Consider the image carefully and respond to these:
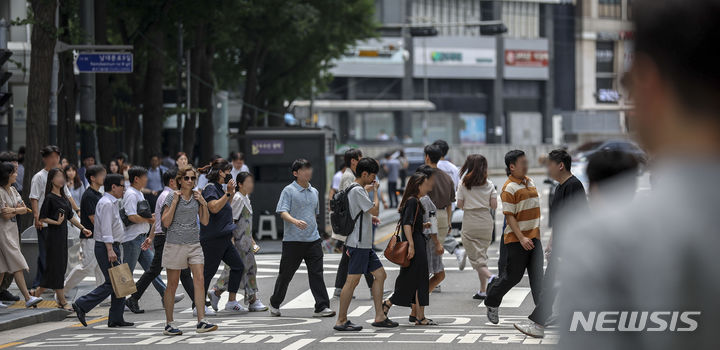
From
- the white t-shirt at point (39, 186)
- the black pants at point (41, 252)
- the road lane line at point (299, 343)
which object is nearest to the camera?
the road lane line at point (299, 343)

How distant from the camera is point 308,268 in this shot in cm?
1229

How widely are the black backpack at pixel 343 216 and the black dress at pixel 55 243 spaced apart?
374 centimetres

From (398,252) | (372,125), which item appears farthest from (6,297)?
(372,125)

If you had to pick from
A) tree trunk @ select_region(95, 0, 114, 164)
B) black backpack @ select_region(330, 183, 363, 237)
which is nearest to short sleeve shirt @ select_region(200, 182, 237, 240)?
black backpack @ select_region(330, 183, 363, 237)

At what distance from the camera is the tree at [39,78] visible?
17.0 metres

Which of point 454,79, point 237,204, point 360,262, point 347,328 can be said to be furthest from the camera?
point 454,79

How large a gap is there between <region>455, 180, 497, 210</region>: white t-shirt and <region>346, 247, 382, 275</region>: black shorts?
2113mm

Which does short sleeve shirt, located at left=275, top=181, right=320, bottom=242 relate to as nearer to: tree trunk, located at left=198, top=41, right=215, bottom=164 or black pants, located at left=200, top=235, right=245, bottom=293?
black pants, located at left=200, top=235, right=245, bottom=293

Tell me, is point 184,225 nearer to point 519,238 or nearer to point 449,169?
point 519,238

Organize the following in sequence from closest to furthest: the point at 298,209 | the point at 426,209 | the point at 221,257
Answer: the point at 426,209, the point at 298,209, the point at 221,257

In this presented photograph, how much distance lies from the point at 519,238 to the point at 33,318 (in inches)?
216

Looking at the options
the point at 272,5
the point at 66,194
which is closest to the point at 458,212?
the point at 66,194

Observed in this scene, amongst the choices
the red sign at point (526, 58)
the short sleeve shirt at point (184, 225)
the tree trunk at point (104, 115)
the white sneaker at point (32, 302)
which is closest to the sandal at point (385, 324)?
the short sleeve shirt at point (184, 225)

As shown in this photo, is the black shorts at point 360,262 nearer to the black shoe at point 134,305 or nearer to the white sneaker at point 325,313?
the white sneaker at point 325,313
